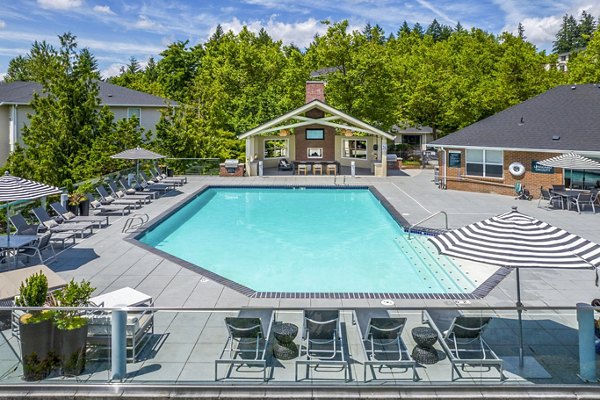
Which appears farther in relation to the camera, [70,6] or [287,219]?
[70,6]

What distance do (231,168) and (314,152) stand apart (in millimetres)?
6675

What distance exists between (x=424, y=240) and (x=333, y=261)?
315cm

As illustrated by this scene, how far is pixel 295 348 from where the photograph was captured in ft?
21.5

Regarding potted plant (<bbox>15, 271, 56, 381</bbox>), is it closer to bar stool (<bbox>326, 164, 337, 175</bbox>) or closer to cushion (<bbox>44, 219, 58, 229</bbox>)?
cushion (<bbox>44, 219, 58, 229</bbox>)

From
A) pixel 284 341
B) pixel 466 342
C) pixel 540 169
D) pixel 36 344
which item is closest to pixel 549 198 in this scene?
pixel 540 169

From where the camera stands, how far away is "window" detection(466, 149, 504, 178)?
23.0m

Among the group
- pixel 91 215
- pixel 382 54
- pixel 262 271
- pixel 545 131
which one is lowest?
pixel 262 271

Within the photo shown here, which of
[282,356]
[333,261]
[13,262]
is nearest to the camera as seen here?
[282,356]

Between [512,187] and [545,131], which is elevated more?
[545,131]

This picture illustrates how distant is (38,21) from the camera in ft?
110

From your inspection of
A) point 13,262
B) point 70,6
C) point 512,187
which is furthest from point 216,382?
point 70,6

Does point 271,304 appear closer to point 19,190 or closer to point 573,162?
point 19,190

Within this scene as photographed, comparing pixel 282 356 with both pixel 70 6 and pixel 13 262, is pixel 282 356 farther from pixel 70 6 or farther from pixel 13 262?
pixel 70 6

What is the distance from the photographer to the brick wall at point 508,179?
21047 mm
